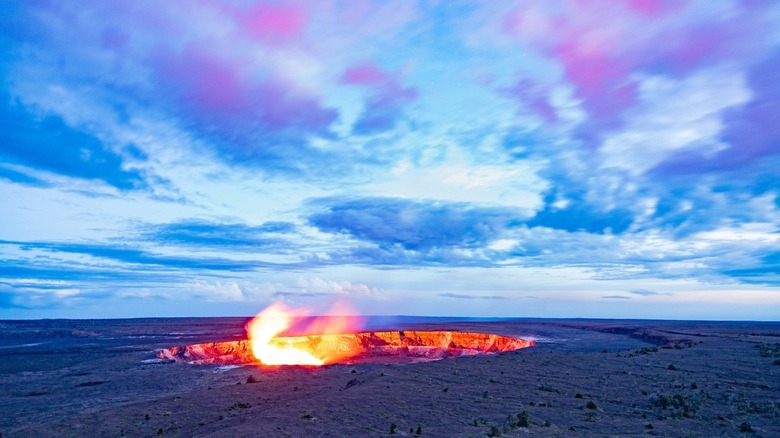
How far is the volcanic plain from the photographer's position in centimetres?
1596

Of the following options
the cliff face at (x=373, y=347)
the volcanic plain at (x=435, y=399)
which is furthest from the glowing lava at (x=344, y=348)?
the volcanic plain at (x=435, y=399)

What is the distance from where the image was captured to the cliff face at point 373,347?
2089 inches

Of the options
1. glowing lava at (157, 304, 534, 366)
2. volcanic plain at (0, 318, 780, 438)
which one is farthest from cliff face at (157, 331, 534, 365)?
volcanic plain at (0, 318, 780, 438)

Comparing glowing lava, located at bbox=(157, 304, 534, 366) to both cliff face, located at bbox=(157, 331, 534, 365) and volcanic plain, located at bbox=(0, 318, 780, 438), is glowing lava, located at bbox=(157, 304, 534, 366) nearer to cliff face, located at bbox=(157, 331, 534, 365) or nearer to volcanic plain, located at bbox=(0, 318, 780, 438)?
cliff face, located at bbox=(157, 331, 534, 365)

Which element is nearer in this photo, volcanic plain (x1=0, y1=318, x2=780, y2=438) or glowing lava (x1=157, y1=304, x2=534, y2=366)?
volcanic plain (x1=0, y1=318, x2=780, y2=438)

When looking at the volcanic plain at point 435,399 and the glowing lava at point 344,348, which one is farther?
the glowing lava at point 344,348

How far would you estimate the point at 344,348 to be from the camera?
211ft

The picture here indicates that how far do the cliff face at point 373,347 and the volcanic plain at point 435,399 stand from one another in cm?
1554

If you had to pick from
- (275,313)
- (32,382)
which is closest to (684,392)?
(32,382)

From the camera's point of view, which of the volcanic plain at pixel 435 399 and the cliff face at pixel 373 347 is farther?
the cliff face at pixel 373 347

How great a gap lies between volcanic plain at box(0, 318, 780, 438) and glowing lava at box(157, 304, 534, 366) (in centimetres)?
1431

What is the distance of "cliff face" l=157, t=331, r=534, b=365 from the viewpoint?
5306 cm

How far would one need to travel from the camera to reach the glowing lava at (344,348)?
52.2 metres

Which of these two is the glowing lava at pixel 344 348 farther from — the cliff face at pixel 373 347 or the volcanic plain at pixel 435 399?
the volcanic plain at pixel 435 399
